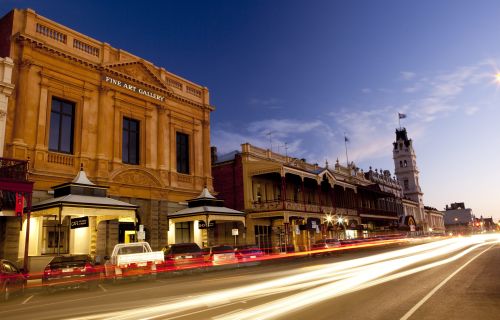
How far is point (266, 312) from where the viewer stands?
8.45 m

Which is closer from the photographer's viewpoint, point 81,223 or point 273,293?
point 273,293

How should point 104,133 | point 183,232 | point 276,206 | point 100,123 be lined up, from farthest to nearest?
point 276,206
point 183,232
point 104,133
point 100,123

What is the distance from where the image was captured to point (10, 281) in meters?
13.9

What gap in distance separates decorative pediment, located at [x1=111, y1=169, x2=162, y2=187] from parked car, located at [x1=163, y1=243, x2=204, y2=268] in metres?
5.54

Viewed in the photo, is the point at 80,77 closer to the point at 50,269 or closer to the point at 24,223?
the point at 24,223

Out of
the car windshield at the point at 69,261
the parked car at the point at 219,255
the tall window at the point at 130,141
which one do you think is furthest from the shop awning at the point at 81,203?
the parked car at the point at 219,255

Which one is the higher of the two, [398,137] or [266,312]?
[398,137]

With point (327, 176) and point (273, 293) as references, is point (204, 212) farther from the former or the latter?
point (327, 176)

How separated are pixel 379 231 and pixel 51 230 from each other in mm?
48368

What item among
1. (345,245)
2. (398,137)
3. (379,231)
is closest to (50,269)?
(345,245)

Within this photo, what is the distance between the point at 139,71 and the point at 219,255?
45.4ft

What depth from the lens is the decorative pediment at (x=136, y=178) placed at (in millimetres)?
24630

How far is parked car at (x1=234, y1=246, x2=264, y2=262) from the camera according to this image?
2602 cm

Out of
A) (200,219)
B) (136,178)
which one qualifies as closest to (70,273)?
(136,178)
